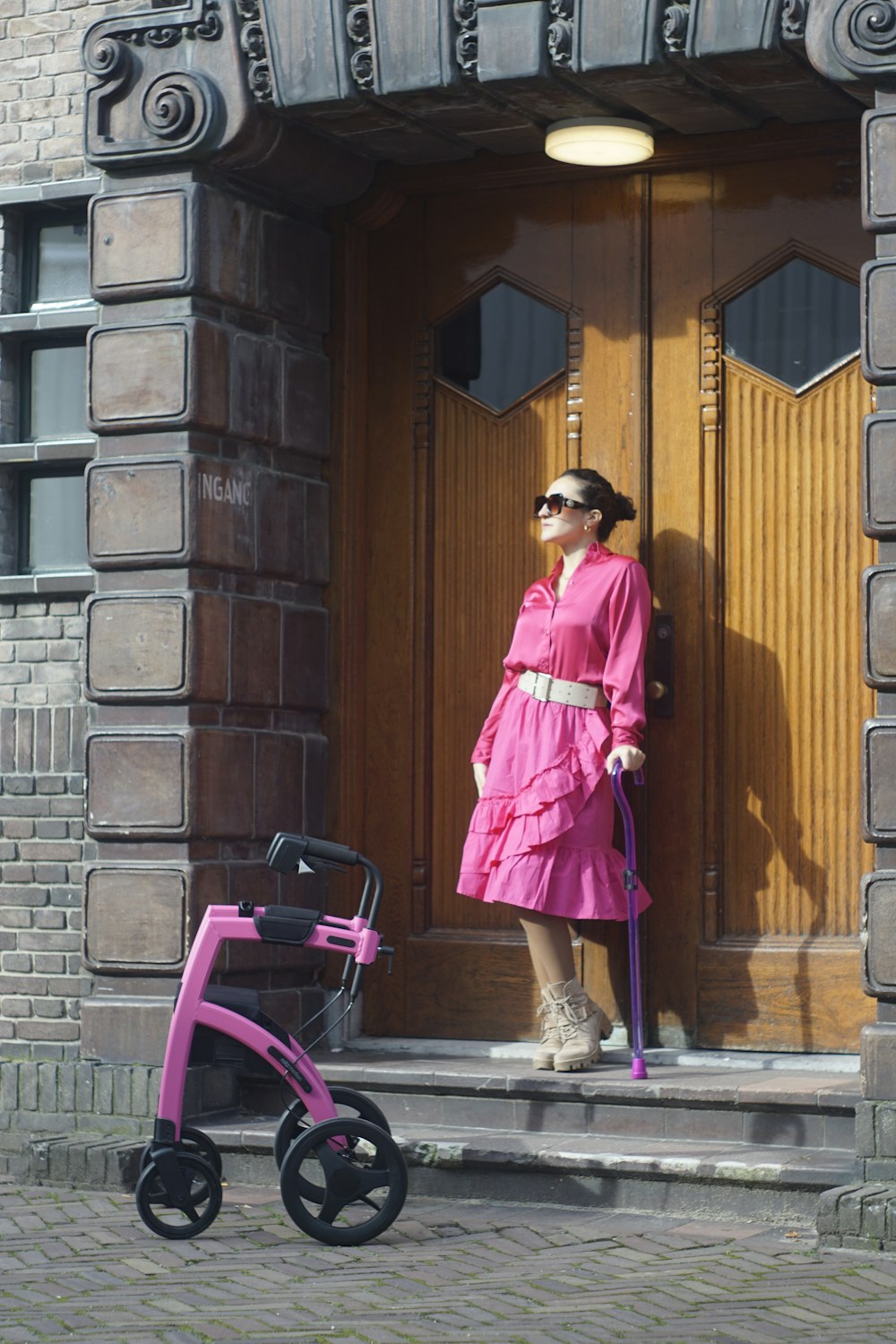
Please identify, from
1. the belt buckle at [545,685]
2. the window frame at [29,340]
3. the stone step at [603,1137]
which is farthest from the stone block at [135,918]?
the belt buckle at [545,685]

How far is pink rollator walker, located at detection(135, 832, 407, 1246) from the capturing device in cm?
605

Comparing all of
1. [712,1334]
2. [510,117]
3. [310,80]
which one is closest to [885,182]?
[510,117]

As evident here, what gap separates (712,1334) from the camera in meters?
5.01

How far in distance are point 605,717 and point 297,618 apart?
1307 mm

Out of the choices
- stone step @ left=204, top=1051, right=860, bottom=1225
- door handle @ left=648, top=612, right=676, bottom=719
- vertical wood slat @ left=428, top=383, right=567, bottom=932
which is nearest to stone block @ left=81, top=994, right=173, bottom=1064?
stone step @ left=204, top=1051, right=860, bottom=1225

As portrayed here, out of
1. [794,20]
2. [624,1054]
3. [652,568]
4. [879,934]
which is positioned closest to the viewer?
[879,934]

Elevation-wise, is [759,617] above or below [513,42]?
below

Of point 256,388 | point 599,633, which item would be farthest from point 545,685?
point 256,388

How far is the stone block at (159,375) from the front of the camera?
758 cm

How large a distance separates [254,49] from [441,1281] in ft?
13.9

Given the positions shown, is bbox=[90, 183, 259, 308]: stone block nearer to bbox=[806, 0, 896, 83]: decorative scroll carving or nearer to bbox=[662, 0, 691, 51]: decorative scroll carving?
bbox=[662, 0, 691, 51]: decorative scroll carving

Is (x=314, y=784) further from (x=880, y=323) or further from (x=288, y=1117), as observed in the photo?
(x=880, y=323)

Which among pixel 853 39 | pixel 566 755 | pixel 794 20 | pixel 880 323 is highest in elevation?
pixel 794 20

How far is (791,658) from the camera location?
7512mm
